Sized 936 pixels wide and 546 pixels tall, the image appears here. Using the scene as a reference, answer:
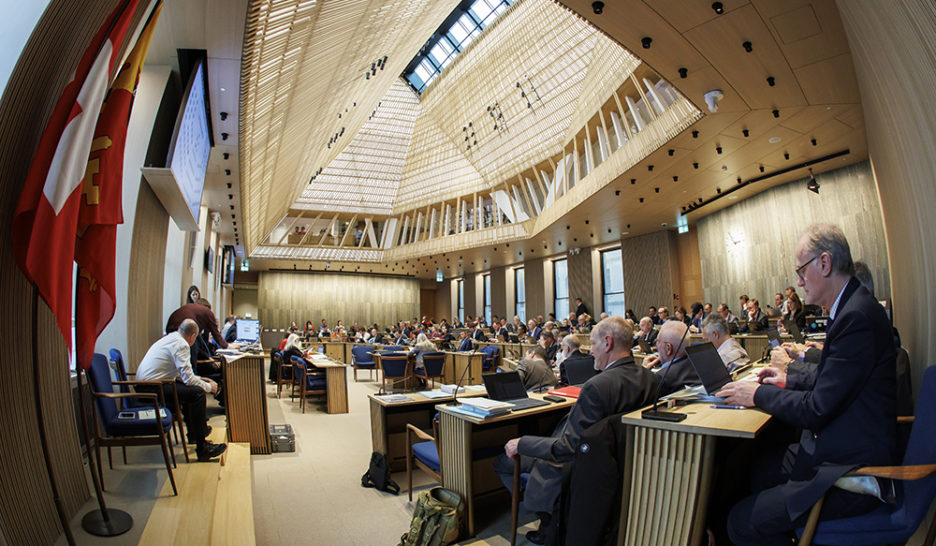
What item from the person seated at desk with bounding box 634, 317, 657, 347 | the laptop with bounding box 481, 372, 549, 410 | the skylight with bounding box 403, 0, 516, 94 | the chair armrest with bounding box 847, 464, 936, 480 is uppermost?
the skylight with bounding box 403, 0, 516, 94

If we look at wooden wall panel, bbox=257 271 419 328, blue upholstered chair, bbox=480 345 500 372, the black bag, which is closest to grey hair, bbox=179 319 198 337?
the black bag

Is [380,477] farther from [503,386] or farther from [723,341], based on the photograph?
[723,341]

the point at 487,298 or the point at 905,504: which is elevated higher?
the point at 487,298

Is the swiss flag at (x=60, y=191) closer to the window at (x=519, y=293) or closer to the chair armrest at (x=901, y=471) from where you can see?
the chair armrest at (x=901, y=471)

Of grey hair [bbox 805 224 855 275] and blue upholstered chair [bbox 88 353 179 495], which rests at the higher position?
grey hair [bbox 805 224 855 275]

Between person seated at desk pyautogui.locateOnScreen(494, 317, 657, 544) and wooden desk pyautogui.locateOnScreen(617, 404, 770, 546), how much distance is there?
A: 7.5 inches

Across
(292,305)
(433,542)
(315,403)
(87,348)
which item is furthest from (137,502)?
(292,305)

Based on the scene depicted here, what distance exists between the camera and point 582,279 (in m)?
17.1

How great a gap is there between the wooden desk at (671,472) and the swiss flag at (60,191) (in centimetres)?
215

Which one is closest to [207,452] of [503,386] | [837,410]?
[503,386]

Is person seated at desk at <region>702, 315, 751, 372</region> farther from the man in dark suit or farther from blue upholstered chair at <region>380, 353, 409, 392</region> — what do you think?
blue upholstered chair at <region>380, 353, 409, 392</region>

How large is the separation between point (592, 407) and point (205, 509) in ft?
7.47

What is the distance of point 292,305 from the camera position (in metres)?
22.9

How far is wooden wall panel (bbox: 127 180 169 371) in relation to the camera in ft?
14.6
